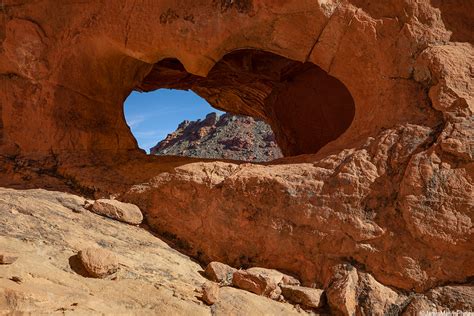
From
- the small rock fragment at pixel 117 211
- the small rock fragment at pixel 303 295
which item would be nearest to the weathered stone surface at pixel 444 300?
the small rock fragment at pixel 303 295

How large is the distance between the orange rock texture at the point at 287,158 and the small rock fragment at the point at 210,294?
0.67 meters

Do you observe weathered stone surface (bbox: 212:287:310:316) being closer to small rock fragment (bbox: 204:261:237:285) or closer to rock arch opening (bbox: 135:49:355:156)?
small rock fragment (bbox: 204:261:237:285)

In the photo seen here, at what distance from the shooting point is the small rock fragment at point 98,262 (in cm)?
208

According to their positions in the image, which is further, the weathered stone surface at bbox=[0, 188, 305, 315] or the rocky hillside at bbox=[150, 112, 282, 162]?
the rocky hillside at bbox=[150, 112, 282, 162]

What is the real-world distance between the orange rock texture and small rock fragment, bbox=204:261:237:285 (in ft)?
0.74

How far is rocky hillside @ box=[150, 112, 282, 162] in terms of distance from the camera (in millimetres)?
15539

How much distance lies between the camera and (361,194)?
258cm

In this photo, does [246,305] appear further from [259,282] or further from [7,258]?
[7,258]

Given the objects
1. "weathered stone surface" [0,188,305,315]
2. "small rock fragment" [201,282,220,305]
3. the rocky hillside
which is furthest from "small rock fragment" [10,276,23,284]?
the rocky hillside

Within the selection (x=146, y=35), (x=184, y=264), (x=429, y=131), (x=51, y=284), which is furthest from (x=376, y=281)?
(x=146, y=35)

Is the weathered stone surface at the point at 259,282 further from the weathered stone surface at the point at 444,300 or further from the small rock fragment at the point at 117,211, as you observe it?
the small rock fragment at the point at 117,211

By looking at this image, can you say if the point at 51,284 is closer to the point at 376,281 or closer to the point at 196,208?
the point at 196,208

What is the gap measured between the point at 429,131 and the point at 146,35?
2.37 meters

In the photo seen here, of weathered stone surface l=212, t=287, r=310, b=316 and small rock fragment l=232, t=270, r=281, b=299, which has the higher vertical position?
small rock fragment l=232, t=270, r=281, b=299
